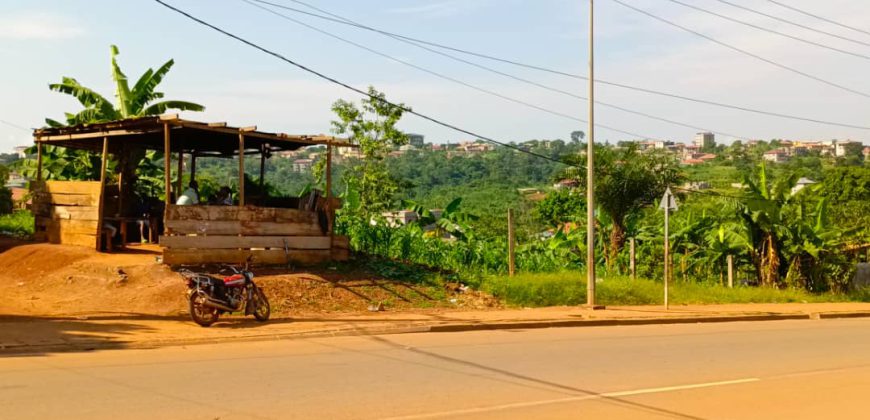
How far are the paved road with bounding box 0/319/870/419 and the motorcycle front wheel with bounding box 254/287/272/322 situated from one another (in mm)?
1792

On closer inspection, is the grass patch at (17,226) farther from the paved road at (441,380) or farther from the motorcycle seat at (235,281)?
the paved road at (441,380)

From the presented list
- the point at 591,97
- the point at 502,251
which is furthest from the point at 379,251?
the point at 591,97

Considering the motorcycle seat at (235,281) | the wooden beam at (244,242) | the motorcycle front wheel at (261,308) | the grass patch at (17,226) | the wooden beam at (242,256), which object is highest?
the grass patch at (17,226)

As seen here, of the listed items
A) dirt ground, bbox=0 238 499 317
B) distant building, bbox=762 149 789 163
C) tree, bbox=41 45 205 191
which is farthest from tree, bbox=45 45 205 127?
distant building, bbox=762 149 789 163

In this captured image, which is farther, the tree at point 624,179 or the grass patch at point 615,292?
the tree at point 624,179

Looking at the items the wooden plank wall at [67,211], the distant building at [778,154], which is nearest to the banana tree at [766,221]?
the wooden plank wall at [67,211]

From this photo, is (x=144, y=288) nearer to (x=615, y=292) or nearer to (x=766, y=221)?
(x=615, y=292)

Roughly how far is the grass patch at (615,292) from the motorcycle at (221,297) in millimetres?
6770

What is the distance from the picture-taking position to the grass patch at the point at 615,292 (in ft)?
65.6

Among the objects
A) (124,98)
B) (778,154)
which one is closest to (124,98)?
(124,98)

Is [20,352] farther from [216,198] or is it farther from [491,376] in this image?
[216,198]

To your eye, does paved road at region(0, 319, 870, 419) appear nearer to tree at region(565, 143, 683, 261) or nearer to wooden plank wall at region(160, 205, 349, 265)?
wooden plank wall at region(160, 205, 349, 265)

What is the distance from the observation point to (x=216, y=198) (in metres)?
20.3

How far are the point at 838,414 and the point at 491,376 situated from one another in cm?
390
